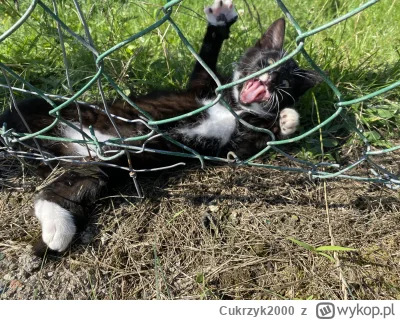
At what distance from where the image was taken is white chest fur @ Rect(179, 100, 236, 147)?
2148mm

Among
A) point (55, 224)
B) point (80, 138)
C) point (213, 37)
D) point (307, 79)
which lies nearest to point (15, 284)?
point (55, 224)

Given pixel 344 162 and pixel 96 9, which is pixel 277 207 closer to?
pixel 344 162

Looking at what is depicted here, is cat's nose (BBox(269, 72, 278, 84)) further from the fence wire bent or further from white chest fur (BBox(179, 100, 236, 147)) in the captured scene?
the fence wire bent

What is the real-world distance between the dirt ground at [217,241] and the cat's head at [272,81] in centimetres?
46

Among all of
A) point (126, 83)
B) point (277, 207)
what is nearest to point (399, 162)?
point (277, 207)

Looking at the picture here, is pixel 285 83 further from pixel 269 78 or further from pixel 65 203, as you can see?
pixel 65 203

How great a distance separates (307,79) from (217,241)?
112 centimetres

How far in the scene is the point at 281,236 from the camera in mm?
1673

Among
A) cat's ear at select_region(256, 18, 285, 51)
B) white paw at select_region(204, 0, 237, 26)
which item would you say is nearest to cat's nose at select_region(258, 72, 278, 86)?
cat's ear at select_region(256, 18, 285, 51)

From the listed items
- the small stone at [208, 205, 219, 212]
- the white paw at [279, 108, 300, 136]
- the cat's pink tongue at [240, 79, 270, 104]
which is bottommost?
the white paw at [279, 108, 300, 136]

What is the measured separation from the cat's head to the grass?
15 centimetres

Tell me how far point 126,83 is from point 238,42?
901mm

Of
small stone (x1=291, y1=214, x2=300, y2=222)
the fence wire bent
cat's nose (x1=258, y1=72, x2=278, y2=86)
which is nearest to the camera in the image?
the fence wire bent
